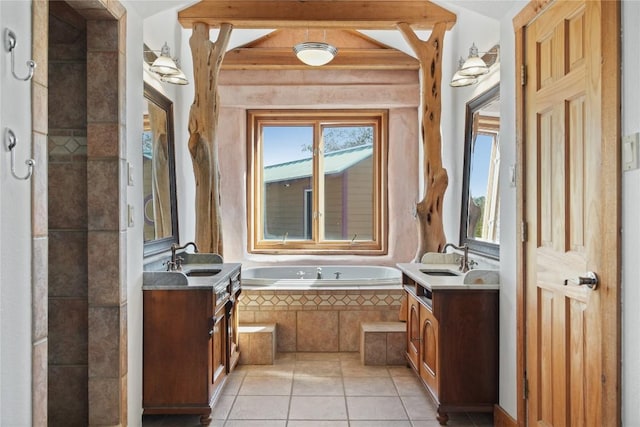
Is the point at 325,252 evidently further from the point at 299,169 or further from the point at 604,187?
the point at 604,187

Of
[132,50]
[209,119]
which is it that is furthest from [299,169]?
[132,50]

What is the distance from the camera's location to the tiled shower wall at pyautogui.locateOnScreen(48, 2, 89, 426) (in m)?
2.32

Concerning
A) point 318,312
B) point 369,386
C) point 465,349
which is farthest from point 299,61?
point 465,349

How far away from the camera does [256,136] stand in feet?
17.4

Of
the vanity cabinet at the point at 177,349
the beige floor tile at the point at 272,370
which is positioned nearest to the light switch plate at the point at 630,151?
the vanity cabinet at the point at 177,349

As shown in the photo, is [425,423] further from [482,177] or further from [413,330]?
[482,177]

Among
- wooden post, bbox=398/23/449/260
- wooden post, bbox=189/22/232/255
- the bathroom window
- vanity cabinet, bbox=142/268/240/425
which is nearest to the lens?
vanity cabinet, bbox=142/268/240/425

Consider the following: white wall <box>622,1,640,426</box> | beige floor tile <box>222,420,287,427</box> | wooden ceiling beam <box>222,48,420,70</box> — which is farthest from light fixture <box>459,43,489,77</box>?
beige floor tile <box>222,420,287,427</box>

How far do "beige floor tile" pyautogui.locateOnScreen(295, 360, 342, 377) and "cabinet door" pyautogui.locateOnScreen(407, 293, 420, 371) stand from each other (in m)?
0.55

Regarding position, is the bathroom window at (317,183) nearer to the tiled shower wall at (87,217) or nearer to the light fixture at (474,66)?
the light fixture at (474,66)

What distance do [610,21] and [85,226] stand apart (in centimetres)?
238

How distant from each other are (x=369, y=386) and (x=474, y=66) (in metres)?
2.30

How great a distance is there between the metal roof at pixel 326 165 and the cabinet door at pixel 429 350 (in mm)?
2647
